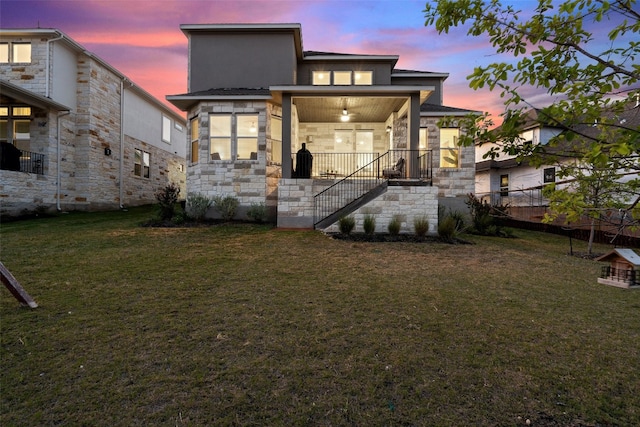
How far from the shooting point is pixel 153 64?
56.0 ft

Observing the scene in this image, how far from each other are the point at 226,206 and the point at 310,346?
9.63 metres

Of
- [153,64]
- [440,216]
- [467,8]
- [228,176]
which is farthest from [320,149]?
[467,8]

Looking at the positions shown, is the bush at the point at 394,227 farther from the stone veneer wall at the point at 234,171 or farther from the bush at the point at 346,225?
the stone veneer wall at the point at 234,171

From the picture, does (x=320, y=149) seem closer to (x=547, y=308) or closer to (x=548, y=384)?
(x=547, y=308)

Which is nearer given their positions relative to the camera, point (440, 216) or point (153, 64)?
point (440, 216)

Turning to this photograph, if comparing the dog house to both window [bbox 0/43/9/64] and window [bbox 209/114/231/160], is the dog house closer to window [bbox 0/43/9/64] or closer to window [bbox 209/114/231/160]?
window [bbox 209/114/231/160]

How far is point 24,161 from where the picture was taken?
42.8ft

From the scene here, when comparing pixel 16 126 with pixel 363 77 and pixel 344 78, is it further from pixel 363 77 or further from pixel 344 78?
pixel 363 77

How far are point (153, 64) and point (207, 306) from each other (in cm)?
1828

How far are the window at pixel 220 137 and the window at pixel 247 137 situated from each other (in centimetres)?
46

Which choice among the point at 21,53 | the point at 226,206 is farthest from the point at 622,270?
the point at 21,53

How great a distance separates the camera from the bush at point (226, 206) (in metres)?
11.8

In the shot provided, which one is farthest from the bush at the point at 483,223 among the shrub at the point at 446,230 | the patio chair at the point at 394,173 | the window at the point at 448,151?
the shrub at the point at 446,230

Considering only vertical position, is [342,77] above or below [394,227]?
above
